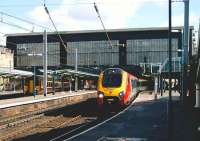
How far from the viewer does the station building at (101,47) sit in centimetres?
10000

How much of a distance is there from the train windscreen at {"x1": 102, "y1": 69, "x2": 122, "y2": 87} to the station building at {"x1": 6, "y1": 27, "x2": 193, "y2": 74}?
6606cm

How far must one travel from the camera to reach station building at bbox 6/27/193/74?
10000 centimetres

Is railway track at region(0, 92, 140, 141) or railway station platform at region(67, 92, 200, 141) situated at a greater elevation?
railway station platform at region(67, 92, 200, 141)

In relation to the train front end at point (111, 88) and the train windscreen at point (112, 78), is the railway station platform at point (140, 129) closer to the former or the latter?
the train front end at point (111, 88)

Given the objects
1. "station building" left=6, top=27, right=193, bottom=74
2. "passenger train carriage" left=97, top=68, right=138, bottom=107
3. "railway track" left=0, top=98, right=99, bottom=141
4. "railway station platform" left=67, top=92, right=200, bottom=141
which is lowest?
"railway track" left=0, top=98, right=99, bottom=141

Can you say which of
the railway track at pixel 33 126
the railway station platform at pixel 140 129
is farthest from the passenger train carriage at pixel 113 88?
the railway station platform at pixel 140 129

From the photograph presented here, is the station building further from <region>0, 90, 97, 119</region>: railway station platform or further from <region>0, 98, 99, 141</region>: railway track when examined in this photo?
<region>0, 98, 99, 141</region>: railway track

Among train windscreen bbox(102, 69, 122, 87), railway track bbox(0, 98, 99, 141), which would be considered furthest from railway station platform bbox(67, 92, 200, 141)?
train windscreen bbox(102, 69, 122, 87)

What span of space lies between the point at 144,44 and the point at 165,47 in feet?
15.9

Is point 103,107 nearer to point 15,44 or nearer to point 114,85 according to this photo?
point 114,85

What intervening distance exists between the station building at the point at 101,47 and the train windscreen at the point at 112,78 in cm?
6606

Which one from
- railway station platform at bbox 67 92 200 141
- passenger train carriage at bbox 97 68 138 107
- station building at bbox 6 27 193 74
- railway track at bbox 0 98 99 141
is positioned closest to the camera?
railway station platform at bbox 67 92 200 141

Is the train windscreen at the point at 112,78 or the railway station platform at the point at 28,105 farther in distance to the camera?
the train windscreen at the point at 112,78

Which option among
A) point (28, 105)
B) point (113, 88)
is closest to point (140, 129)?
point (113, 88)
